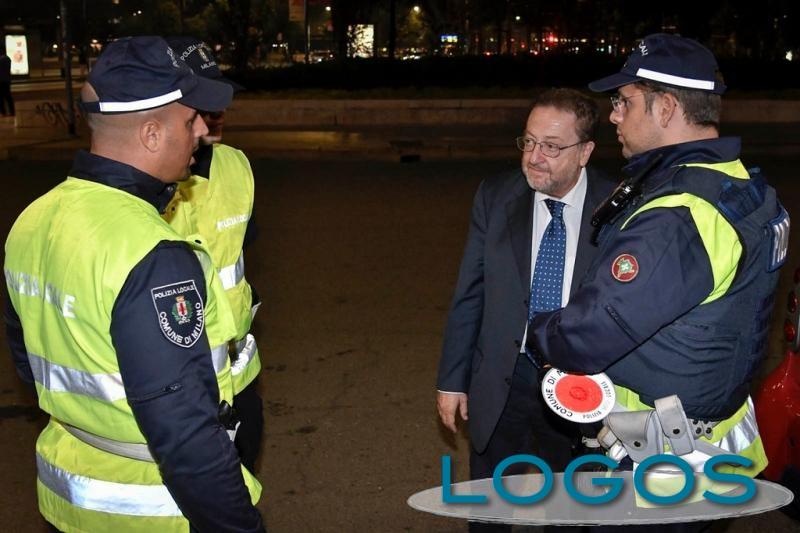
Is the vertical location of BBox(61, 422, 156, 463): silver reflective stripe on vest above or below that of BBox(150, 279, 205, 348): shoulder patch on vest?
below

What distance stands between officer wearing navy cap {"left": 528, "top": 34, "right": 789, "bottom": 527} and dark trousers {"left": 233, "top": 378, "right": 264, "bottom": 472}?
1.31m

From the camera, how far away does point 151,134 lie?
2.46m

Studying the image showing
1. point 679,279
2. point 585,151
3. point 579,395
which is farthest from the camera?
point 585,151

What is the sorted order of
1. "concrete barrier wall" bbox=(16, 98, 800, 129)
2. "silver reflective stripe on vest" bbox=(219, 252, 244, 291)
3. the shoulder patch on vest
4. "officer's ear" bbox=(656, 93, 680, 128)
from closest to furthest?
the shoulder patch on vest, "officer's ear" bbox=(656, 93, 680, 128), "silver reflective stripe on vest" bbox=(219, 252, 244, 291), "concrete barrier wall" bbox=(16, 98, 800, 129)

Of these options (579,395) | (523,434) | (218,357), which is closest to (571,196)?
(523,434)

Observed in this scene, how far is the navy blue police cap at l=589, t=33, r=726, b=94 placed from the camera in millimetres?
2750

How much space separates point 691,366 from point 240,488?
1.15 metres

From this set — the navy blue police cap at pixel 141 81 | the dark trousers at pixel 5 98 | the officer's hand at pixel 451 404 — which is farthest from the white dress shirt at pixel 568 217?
the dark trousers at pixel 5 98

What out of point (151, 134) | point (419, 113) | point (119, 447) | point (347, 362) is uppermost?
point (151, 134)

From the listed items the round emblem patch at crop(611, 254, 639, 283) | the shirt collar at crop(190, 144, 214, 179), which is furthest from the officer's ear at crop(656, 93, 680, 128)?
the shirt collar at crop(190, 144, 214, 179)

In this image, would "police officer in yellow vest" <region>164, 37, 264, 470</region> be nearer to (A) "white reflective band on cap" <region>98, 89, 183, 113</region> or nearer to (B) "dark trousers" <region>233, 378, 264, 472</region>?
(B) "dark trousers" <region>233, 378, 264, 472</region>

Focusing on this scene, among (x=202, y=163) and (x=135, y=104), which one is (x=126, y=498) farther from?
(x=202, y=163)

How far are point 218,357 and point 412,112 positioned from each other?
1885cm

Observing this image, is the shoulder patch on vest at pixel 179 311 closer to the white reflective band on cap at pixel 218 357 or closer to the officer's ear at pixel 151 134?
the white reflective band on cap at pixel 218 357
